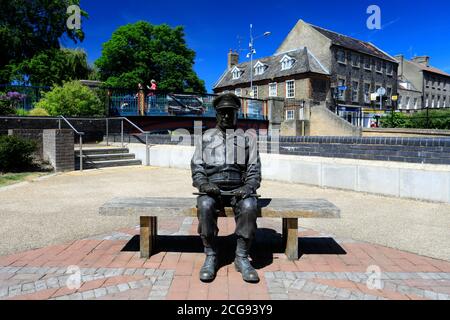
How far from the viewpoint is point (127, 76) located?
3581 cm

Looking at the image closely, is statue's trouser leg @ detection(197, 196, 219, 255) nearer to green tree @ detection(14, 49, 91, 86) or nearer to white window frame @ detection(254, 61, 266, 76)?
green tree @ detection(14, 49, 91, 86)

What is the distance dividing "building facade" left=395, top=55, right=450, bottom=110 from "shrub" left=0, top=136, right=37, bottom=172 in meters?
49.4

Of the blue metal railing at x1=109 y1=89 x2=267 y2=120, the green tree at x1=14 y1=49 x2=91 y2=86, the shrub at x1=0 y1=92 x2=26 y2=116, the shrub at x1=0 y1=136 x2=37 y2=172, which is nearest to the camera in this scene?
the shrub at x1=0 y1=136 x2=37 y2=172

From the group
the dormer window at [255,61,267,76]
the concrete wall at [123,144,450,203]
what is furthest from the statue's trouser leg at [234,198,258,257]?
the dormer window at [255,61,267,76]

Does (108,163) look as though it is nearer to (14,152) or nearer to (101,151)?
(101,151)

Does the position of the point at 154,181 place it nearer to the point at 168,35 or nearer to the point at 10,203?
the point at 10,203

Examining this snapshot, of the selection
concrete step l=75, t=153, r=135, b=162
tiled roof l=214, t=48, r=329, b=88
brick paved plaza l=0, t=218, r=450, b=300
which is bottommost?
brick paved plaza l=0, t=218, r=450, b=300

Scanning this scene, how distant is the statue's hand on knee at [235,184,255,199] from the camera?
3.53 m

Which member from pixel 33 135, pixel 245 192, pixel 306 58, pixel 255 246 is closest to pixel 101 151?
pixel 33 135

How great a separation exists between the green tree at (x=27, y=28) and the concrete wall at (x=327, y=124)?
2280 cm

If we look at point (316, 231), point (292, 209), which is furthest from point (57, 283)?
point (316, 231)

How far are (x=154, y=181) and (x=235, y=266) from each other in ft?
20.1

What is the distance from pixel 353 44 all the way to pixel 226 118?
4290cm

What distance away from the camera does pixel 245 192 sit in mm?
3537
